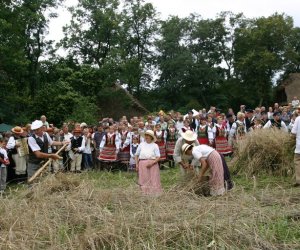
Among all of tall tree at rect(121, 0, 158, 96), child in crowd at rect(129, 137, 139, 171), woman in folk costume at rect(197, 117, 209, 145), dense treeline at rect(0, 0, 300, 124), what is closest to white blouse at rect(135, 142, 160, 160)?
woman in folk costume at rect(197, 117, 209, 145)

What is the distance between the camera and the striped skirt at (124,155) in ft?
41.3

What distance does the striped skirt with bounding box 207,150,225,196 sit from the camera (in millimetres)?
6511

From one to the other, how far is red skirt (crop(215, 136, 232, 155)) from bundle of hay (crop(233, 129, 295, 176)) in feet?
8.15

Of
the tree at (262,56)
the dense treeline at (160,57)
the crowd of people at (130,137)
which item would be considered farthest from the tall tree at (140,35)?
the crowd of people at (130,137)

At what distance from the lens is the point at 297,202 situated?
5.67m

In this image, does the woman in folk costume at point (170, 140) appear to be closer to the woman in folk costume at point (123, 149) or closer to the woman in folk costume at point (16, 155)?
the woman in folk costume at point (123, 149)

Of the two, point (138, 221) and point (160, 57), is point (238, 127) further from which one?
point (160, 57)

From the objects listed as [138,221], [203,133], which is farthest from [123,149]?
[138,221]

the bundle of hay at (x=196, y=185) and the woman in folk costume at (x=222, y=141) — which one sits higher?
the woman in folk costume at (x=222, y=141)

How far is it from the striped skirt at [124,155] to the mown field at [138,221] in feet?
21.9

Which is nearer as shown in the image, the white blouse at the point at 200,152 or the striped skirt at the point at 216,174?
the striped skirt at the point at 216,174

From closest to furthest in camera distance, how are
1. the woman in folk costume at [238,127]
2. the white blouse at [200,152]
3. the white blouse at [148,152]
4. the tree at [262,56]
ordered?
the white blouse at [200,152]
the white blouse at [148,152]
the woman in folk costume at [238,127]
the tree at [262,56]

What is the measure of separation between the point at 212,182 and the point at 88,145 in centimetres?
658

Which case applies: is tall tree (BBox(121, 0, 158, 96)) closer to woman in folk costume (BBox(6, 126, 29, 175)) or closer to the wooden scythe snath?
the wooden scythe snath
